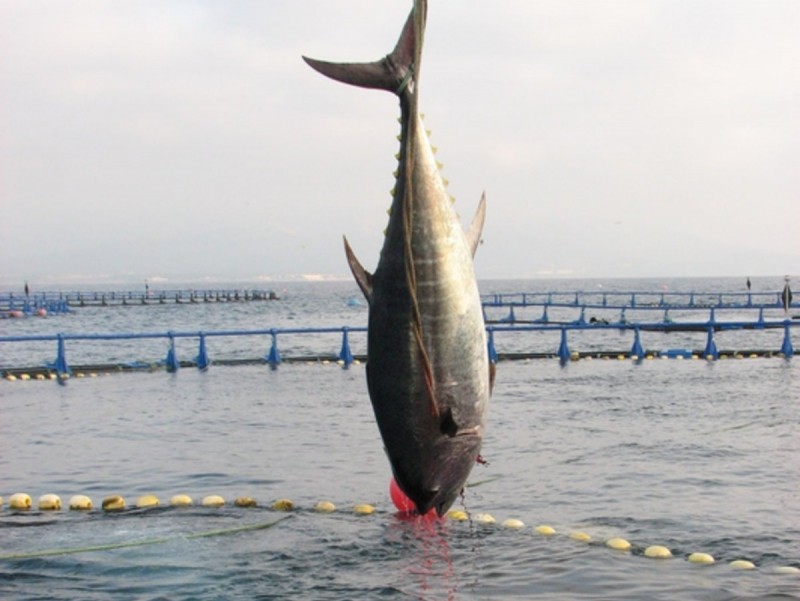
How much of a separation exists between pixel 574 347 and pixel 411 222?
4208cm

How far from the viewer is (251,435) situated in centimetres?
1805

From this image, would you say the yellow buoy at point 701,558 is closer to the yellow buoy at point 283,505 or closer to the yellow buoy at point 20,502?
the yellow buoy at point 283,505

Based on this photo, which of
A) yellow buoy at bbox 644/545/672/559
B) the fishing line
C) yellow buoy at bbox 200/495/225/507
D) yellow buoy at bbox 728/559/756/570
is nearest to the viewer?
yellow buoy at bbox 728/559/756/570

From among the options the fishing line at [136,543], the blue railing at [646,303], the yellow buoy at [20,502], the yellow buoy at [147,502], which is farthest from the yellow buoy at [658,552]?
the blue railing at [646,303]

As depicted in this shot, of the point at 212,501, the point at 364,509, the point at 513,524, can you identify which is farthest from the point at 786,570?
the point at 212,501

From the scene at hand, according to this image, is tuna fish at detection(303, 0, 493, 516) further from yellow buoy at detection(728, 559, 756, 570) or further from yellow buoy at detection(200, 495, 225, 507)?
yellow buoy at detection(200, 495, 225, 507)

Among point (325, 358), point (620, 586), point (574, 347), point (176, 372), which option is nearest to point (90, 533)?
point (620, 586)

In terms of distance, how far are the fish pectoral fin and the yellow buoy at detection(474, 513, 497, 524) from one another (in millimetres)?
7354

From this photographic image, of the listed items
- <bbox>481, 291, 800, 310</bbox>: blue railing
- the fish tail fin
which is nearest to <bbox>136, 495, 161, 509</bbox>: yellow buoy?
the fish tail fin

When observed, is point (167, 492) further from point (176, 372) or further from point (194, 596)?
point (176, 372)

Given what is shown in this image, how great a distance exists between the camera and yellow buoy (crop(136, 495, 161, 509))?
12180 mm

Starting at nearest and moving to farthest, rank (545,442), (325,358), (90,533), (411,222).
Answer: (411,222) → (90,533) → (545,442) → (325,358)

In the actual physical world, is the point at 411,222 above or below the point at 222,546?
above

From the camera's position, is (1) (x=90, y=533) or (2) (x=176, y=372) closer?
(1) (x=90, y=533)
